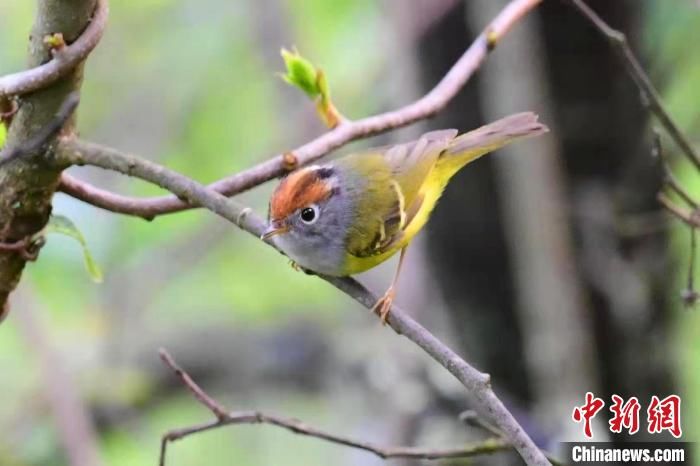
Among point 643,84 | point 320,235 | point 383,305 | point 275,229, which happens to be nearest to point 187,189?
point 275,229

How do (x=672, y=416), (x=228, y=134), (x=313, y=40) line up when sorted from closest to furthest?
(x=672, y=416) → (x=313, y=40) → (x=228, y=134)

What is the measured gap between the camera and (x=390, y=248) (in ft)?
6.38

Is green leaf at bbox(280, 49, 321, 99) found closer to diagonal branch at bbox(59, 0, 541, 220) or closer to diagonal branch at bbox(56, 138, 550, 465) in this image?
diagonal branch at bbox(59, 0, 541, 220)

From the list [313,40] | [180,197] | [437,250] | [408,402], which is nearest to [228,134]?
[313,40]

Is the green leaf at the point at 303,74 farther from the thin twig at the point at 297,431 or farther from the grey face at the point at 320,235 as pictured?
the thin twig at the point at 297,431

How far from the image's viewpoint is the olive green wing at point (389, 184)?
1981mm

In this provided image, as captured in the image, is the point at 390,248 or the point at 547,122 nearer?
the point at 390,248

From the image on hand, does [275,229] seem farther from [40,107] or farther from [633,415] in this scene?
[633,415]

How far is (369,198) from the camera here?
6.73 ft

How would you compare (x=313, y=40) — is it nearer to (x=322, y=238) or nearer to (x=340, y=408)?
(x=340, y=408)

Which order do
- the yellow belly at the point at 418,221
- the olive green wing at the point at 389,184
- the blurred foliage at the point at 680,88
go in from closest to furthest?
the yellow belly at the point at 418,221 → the olive green wing at the point at 389,184 → the blurred foliage at the point at 680,88

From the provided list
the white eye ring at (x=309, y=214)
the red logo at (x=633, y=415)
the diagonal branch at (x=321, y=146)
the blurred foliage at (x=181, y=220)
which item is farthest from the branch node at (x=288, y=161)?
the blurred foliage at (x=181, y=220)

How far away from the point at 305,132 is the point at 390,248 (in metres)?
1.67

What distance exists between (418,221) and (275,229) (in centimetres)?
57
